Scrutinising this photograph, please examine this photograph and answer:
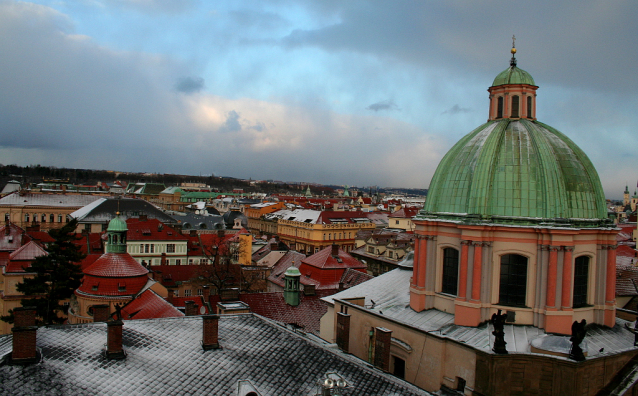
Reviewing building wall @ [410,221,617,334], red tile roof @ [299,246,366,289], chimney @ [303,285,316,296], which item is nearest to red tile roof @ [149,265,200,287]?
red tile roof @ [299,246,366,289]

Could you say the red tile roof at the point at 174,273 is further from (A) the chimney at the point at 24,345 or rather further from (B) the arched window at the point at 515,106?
(B) the arched window at the point at 515,106

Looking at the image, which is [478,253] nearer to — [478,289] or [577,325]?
[478,289]

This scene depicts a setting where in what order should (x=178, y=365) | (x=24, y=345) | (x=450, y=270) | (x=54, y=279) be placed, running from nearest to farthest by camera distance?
1. (x=24, y=345)
2. (x=178, y=365)
3. (x=450, y=270)
4. (x=54, y=279)

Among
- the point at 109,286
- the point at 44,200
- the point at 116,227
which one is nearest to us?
the point at 109,286

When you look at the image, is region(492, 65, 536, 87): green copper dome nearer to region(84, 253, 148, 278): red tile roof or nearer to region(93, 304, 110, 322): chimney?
region(93, 304, 110, 322): chimney

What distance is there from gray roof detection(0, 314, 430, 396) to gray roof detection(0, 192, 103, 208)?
109 meters

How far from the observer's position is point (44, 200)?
11594cm

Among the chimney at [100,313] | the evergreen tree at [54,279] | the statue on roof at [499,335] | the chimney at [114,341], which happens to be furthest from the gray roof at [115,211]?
the statue on roof at [499,335]

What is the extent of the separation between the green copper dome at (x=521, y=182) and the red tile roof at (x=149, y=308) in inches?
767

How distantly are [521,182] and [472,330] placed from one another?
25.1 ft

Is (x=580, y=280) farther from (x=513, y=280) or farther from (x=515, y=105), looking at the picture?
(x=515, y=105)

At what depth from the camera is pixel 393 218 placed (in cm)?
10775

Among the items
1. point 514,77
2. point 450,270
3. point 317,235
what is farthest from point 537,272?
point 317,235

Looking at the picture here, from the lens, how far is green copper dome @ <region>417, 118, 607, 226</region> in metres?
23.3
